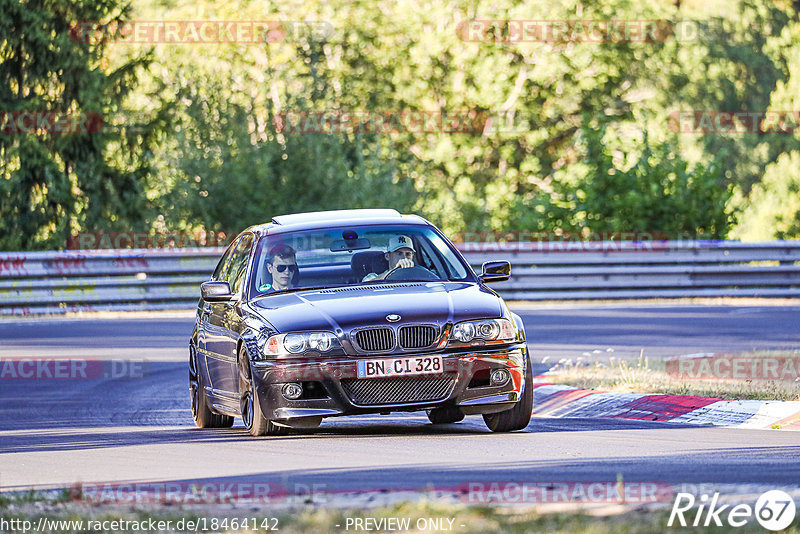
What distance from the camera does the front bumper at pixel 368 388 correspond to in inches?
381

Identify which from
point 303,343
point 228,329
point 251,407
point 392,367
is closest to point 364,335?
point 392,367

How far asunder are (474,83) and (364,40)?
381cm

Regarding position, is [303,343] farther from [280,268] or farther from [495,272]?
[495,272]

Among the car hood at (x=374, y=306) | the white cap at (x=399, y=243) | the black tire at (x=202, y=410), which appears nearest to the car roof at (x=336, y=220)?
the white cap at (x=399, y=243)

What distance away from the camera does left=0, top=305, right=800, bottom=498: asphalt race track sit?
26.1 feet

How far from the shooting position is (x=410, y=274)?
35.6 feet

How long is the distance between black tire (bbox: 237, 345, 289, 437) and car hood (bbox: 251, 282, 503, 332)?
0.37m

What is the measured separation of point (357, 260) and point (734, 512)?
5024 mm

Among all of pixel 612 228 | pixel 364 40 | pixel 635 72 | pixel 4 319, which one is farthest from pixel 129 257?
pixel 635 72

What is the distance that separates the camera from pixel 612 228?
102 feet

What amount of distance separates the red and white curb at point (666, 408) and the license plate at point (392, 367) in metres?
2.33

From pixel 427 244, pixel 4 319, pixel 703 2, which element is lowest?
pixel 4 319

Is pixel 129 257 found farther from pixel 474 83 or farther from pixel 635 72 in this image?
pixel 635 72

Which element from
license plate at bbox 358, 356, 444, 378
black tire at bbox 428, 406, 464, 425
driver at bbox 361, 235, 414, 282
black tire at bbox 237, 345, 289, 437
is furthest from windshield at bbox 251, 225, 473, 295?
license plate at bbox 358, 356, 444, 378
